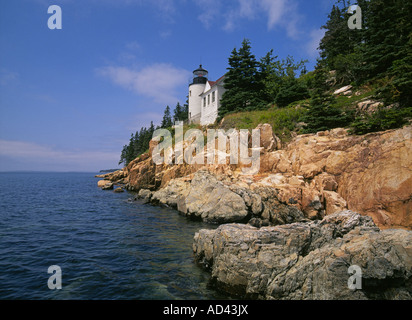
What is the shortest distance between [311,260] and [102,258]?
873 cm

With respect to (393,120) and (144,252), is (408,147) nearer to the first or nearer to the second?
(393,120)

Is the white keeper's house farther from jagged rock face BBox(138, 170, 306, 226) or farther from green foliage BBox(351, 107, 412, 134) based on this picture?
green foliage BBox(351, 107, 412, 134)

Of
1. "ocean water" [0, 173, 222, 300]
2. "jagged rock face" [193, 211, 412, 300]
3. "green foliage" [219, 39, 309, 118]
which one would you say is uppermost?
"green foliage" [219, 39, 309, 118]

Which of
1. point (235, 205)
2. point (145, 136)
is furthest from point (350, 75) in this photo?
point (145, 136)

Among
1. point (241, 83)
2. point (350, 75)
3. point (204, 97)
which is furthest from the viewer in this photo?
Answer: point (204, 97)

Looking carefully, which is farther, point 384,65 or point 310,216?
point 384,65

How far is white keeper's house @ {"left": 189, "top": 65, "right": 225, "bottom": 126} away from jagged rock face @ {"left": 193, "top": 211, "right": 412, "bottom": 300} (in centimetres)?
3013

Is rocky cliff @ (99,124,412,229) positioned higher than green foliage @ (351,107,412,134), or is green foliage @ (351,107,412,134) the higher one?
green foliage @ (351,107,412,134)

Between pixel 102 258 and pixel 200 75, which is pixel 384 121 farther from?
pixel 200 75

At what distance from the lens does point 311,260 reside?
22.9ft

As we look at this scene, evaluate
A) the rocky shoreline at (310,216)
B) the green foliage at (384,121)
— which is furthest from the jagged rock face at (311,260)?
the green foliage at (384,121)

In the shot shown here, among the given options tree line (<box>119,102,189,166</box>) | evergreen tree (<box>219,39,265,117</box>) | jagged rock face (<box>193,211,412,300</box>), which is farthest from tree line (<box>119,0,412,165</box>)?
tree line (<box>119,102,189,166</box>)

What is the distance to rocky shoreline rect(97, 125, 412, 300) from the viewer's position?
6.32m
